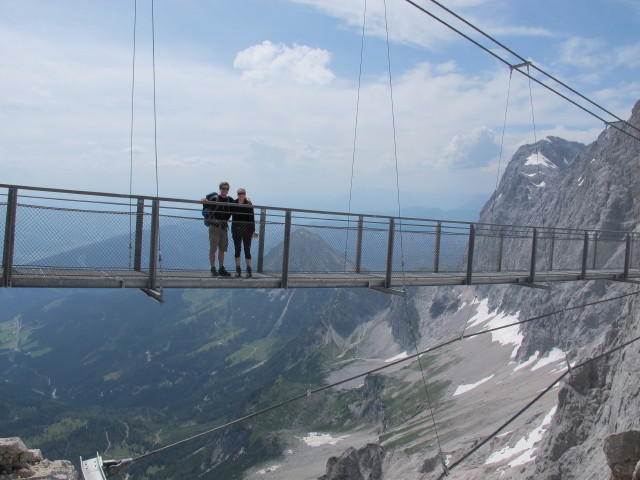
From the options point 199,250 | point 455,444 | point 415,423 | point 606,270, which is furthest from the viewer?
point 415,423

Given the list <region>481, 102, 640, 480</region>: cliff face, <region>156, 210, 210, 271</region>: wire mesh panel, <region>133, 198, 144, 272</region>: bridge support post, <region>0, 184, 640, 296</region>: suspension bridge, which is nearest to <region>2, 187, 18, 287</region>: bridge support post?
<region>0, 184, 640, 296</region>: suspension bridge

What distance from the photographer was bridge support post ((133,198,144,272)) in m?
10.7

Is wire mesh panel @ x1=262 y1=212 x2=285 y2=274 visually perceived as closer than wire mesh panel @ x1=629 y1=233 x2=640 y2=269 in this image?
Yes

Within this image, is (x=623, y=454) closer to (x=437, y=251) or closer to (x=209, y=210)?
(x=437, y=251)

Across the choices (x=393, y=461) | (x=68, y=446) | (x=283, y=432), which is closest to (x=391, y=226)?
(x=393, y=461)

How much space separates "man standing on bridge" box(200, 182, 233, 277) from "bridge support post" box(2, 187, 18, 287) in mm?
3507

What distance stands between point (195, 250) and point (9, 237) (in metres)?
3.94

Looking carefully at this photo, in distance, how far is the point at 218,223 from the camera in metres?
11.9

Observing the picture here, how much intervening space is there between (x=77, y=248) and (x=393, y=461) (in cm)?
9798

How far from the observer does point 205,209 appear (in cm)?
1166

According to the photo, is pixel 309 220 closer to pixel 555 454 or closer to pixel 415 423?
pixel 555 454

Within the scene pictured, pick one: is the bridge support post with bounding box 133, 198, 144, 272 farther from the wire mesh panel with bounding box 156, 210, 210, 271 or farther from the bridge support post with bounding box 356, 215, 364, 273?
the bridge support post with bounding box 356, 215, 364, 273

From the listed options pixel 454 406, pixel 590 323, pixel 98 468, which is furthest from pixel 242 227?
pixel 590 323

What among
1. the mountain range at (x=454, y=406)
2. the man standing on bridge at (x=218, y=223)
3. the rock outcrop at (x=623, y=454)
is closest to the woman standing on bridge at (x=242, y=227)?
the man standing on bridge at (x=218, y=223)
